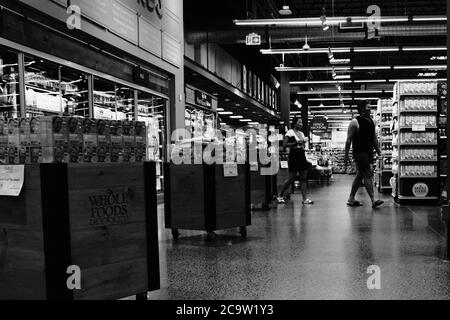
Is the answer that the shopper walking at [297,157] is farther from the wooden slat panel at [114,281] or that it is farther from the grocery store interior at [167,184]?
the wooden slat panel at [114,281]

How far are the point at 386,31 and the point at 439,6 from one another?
692 centimetres

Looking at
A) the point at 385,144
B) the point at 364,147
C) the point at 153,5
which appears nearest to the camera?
the point at 364,147

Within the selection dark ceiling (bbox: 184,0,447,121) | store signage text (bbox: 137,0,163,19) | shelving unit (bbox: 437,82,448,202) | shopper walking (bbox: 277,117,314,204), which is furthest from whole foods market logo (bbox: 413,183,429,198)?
store signage text (bbox: 137,0,163,19)

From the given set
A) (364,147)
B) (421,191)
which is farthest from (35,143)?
(421,191)

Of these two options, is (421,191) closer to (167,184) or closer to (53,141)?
(167,184)

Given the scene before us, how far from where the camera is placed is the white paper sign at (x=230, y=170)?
17.1 ft

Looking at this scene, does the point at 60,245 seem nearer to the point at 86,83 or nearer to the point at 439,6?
the point at 86,83

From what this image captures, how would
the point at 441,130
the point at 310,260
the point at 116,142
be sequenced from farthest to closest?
the point at 441,130 < the point at 310,260 < the point at 116,142

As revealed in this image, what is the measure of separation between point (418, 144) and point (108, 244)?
7.45 metres

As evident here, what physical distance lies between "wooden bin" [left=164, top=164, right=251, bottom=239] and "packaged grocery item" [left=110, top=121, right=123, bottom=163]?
2190mm

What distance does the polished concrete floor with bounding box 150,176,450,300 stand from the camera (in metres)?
3.18

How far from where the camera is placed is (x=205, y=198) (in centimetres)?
506

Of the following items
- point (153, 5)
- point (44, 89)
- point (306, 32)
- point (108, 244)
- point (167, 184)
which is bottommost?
point (108, 244)
